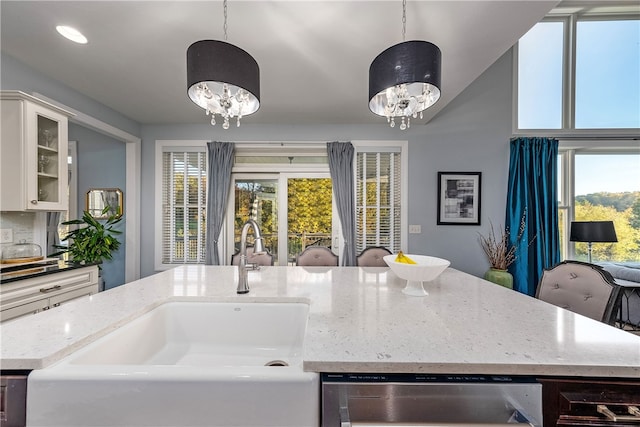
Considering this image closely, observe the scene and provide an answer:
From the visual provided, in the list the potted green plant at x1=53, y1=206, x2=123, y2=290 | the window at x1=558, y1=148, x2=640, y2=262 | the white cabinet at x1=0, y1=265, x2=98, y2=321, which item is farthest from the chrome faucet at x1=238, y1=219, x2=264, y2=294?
the window at x1=558, y1=148, x2=640, y2=262

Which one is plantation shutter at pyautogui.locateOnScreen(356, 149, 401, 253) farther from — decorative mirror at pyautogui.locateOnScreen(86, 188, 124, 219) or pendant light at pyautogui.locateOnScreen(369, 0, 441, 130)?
decorative mirror at pyautogui.locateOnScreen(86, 188, 124, 219)

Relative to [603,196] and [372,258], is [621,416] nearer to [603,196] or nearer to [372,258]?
[372,258]

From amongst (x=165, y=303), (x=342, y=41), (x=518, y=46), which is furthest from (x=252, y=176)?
(x=518, y=46)

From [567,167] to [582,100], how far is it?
0.93 m

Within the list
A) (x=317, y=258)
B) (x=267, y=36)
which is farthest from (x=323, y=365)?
(x=267, y=36)

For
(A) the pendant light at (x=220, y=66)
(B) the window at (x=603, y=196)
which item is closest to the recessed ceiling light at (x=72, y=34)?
(A) the pendant light at (x=220, y=66)

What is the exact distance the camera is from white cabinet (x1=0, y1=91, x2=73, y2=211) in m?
1.85

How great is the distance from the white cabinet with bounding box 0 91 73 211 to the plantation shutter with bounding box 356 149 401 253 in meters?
3.15

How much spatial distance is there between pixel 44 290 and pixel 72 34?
1.82m

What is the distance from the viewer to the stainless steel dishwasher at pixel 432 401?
2.00 feet

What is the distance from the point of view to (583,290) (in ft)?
4.15

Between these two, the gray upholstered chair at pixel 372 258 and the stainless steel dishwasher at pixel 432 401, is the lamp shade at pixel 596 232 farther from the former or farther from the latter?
the stainless steel dishwasher at pixel 432 401

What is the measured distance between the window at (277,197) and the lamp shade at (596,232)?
6.89 ft

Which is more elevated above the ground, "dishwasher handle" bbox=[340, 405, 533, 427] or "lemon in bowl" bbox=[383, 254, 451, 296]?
→ "lemon in bowl" bbox=[383, 254, 451, 296]
